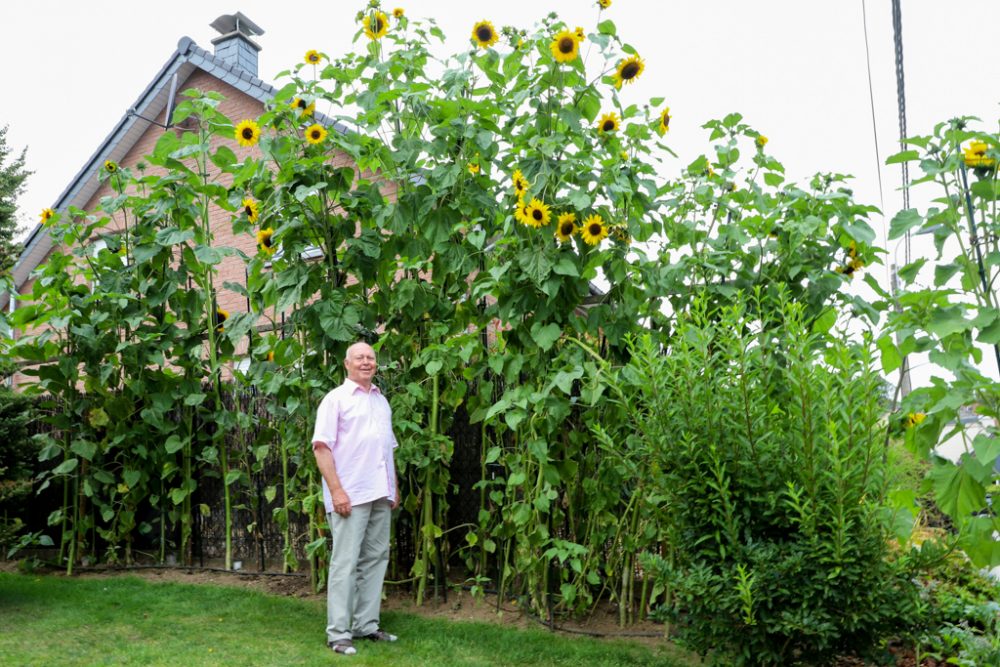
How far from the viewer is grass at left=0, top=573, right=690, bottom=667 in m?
3.99

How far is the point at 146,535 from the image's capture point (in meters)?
6.51

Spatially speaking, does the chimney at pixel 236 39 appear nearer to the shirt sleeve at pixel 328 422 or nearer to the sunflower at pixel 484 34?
the sunflower at pixel 484 34

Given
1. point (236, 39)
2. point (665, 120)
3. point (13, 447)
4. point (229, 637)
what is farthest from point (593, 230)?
point (236, 39)

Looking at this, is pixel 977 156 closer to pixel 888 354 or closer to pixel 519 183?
pixel 888 354

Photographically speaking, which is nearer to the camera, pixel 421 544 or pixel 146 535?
pixel 421 544

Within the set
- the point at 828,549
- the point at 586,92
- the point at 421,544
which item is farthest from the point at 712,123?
the point at 421,544

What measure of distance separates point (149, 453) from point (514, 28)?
3.84m

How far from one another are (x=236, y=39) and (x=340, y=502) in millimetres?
12104

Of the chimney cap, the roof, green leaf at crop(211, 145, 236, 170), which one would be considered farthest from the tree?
the chimney cap

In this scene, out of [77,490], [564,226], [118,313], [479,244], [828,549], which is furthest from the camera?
[77,490]

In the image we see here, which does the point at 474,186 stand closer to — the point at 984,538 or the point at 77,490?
the point at 984,538

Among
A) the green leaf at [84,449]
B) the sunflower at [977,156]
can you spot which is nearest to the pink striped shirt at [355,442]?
the green leaf at [84,449]

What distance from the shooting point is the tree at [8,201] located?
284 inches

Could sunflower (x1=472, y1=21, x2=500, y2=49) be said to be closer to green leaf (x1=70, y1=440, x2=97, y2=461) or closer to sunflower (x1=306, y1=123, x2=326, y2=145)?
sunflower (x1=306, y1=123, x2=326, y2=145)
